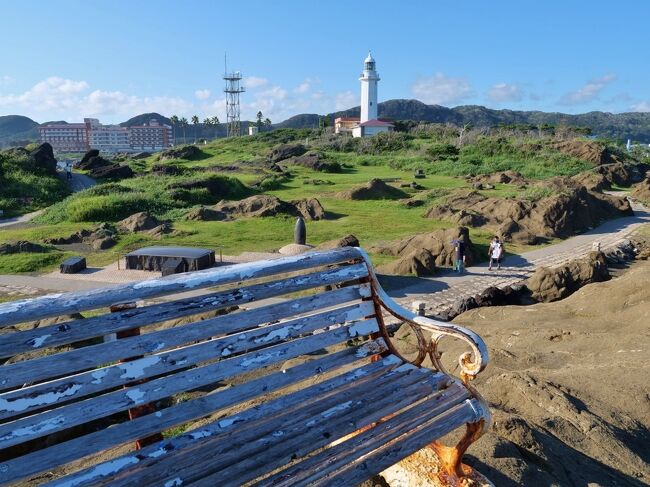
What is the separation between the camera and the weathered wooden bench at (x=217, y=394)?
1.84m

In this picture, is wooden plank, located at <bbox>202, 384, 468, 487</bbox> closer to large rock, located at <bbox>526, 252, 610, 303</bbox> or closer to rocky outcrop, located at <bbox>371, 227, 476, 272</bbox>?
large rock, located at <bbox>526, 252, 610, 303</bbox>

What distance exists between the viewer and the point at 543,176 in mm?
32594

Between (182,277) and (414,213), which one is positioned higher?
(182,277)

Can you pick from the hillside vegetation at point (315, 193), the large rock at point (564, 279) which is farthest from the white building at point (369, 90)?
the large rock at point (564, 279)

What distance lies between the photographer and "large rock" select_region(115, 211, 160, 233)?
17.8 meters

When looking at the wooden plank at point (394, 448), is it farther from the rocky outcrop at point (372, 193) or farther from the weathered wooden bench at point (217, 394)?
the rocky outcrop at point (372, 193)

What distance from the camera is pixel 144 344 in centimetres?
209

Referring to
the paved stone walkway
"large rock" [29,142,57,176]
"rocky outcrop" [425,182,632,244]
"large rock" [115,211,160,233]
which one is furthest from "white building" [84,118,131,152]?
the paved stone walkway

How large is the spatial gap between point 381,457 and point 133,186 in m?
26.8

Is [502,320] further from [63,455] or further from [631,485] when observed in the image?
[63,455]

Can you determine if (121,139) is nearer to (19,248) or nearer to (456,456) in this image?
(19,248)

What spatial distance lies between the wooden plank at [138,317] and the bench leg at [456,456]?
928 mm

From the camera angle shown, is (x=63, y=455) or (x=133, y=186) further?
(x=133, y=186)

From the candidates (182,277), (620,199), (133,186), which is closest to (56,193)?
(133,186)
